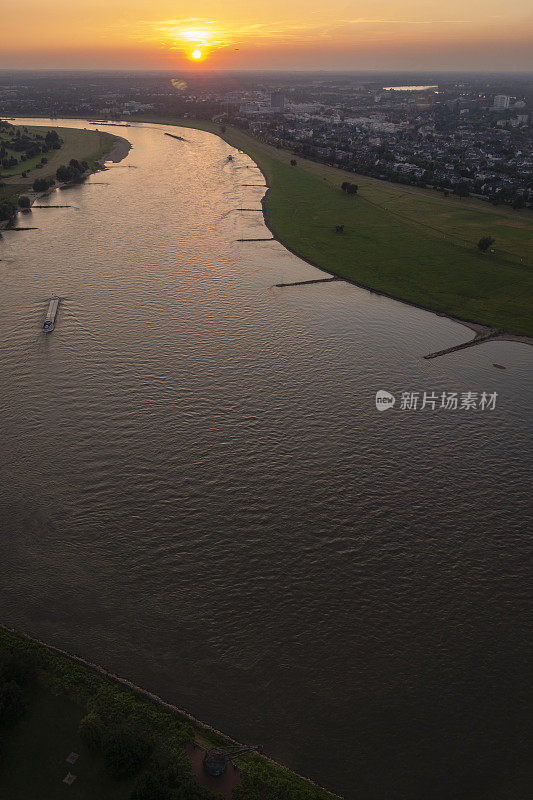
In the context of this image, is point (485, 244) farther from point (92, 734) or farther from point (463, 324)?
point (92, 734)

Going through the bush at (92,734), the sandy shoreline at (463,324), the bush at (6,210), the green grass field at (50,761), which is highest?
the bush at (6,210)

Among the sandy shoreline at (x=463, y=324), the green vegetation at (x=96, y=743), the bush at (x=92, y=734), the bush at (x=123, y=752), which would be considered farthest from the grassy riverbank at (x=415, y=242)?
the bush at (x=92, y=734)

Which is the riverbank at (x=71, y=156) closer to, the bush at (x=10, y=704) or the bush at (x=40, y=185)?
the bush at (x=40, y=185)

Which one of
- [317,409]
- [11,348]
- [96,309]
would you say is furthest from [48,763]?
[96,309]

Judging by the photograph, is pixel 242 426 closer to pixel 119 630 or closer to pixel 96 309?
pixel 119 630

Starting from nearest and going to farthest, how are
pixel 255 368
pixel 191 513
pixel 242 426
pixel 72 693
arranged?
pixel 72 693, pixel 191 513, pixel 242 426, pixel 255 368

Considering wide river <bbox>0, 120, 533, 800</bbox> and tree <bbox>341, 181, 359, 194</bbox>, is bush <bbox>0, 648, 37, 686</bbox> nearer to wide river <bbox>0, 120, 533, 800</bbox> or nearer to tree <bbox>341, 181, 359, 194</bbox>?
wide river <bbox>0, 120, 533, 800</bbox>
